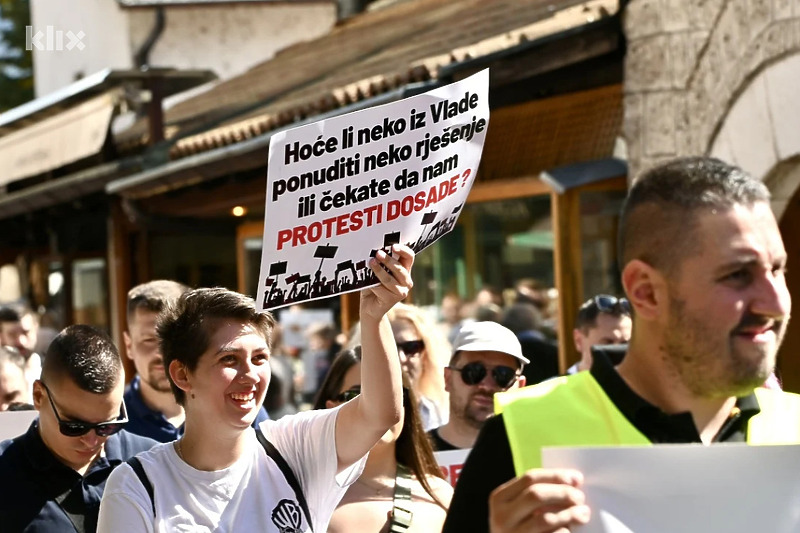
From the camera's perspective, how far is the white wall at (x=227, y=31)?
78.1 ft

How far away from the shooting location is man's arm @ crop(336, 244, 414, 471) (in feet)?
11.1

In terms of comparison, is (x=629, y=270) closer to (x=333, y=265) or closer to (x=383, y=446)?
(x=333, y=265)

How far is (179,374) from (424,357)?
293 centimetres

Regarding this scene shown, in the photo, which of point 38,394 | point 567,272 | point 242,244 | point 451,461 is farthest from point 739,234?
point 242,244

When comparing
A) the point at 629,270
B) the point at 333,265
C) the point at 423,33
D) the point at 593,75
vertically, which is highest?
the point at 423,33

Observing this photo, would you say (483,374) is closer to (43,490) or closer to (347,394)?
(347,394)

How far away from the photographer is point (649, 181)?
2506mm

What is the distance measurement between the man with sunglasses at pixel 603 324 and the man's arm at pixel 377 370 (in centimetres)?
296

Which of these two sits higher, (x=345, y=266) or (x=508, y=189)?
(x=508, y=189)

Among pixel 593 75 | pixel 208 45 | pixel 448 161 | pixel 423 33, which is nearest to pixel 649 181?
pixel 448 161

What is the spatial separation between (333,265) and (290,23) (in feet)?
70.9

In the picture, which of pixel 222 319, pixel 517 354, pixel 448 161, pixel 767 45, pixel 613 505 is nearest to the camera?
pixel 613 505

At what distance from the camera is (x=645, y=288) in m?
2.44

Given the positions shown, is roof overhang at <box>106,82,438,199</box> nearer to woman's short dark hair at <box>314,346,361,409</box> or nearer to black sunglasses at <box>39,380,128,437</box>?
woman's short dark hair at <box>314,346,361,409</box>
